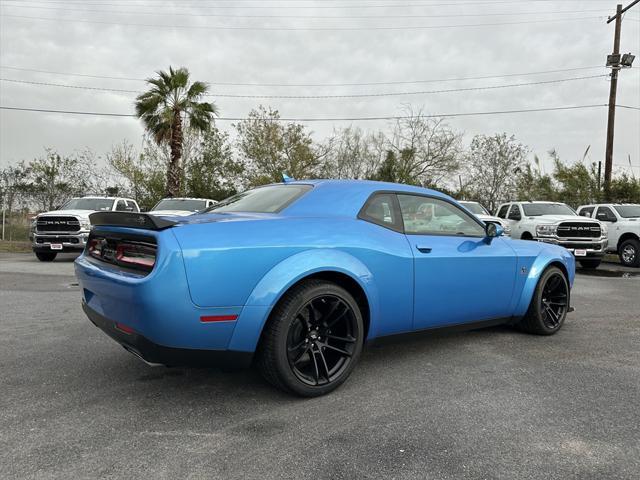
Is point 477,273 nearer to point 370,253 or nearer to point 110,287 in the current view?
point 370,253

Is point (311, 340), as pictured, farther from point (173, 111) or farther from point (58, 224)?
point (173, 111)

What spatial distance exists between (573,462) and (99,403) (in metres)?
2.69

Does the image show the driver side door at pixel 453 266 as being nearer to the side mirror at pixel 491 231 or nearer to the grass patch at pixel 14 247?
the side mirror at pixel 491 231

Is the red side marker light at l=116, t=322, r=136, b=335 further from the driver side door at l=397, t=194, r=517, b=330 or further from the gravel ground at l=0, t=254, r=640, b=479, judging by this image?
the driver side door at l=397, t=194, r=517, b=330

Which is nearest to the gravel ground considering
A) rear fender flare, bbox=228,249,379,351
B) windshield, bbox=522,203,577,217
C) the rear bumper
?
the rear bumper

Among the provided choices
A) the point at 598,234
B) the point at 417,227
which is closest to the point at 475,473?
the point at 417,227

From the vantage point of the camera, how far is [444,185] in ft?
105

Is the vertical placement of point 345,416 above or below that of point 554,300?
below

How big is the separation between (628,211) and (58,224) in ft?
50.5

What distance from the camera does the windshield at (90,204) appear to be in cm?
1352

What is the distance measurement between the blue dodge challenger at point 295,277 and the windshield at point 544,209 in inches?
403

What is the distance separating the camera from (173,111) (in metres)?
20.6

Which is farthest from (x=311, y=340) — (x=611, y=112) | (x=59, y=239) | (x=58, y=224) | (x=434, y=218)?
(x=611, y=112)

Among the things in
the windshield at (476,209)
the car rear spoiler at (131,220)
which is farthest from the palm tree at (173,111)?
the car rear spoiler at (131,220)
